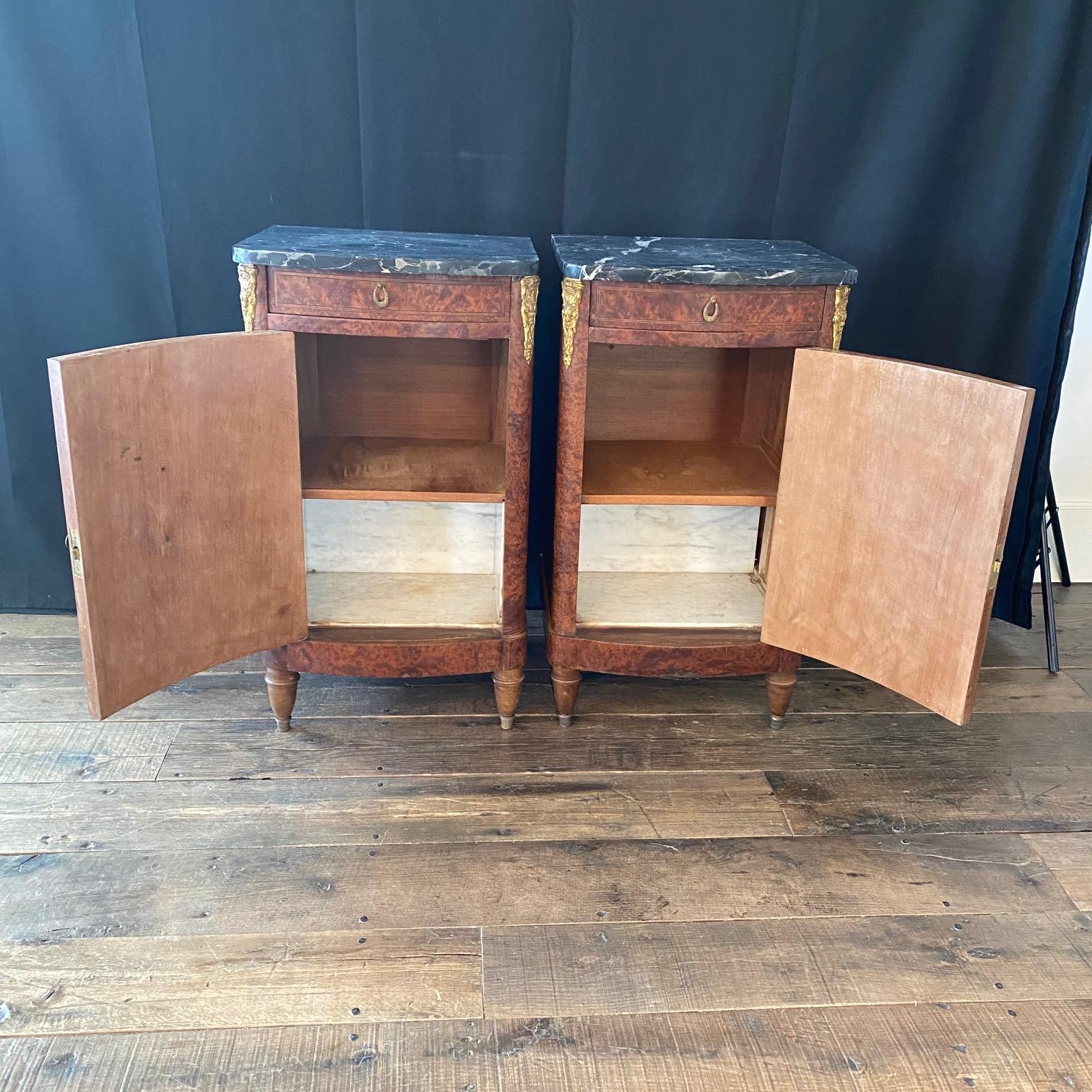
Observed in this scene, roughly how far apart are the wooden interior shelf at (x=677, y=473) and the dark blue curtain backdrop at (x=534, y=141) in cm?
35

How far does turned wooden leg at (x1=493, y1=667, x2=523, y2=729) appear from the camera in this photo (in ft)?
6.57

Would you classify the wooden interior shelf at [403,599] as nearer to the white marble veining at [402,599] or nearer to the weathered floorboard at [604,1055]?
the white marble veining at [402,599]

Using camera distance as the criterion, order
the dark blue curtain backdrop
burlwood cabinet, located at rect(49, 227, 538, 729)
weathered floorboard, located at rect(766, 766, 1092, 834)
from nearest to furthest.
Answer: burlwood cabinet, located at rect(49, 227, 538, 729), weathered floorboard, located at rect(766, 766, 1092, 834), the dark blue curtain backdrop

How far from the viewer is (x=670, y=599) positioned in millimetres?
2156

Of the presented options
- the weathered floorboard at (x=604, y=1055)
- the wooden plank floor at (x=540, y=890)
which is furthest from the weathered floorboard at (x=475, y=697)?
the weathered floorboard at (x=604, y=1055)

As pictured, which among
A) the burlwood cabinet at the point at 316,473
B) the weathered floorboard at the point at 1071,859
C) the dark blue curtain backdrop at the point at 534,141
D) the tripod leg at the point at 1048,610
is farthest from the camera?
the tripod leg at the point at 1048,610

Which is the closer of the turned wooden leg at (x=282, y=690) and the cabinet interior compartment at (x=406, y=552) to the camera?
the turned wooden leg at (x=282, y=690)

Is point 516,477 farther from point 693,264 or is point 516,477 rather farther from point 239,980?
point 239,980

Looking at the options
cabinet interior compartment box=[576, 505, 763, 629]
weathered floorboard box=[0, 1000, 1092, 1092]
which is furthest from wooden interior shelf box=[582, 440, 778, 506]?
weathered floorboard box=[0, 1000, 1092, 1092]

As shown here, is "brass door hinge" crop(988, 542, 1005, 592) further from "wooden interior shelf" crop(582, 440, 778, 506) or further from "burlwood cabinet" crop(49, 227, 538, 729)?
"burlwood cabinet" crop(49, 227, 538, 729)

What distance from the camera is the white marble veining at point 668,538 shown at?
7.38ft

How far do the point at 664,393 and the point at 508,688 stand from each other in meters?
0.78

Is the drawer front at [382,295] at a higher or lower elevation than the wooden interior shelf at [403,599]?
higher

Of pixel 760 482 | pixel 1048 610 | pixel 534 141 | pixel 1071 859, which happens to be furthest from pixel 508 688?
pixel 1048 610
